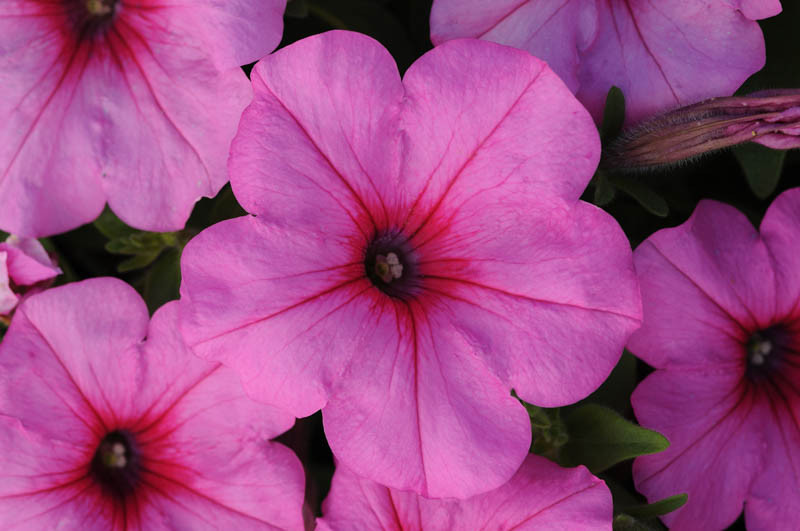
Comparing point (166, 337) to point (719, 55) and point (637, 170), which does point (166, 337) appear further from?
point (719, 55)

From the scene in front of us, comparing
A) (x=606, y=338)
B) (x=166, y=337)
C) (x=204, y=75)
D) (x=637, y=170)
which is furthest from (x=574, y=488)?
(x=204, y=75)

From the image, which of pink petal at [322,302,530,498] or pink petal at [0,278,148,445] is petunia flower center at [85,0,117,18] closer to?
pink petal at [0,278,148,445]

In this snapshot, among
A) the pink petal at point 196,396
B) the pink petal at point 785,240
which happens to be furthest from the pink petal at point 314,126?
the pink petal at point 785,240

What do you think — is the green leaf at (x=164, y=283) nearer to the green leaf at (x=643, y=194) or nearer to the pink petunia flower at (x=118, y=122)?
the pink petunia flower at (x=118, y=122)

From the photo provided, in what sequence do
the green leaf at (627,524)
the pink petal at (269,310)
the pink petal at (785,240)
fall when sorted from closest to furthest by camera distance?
the pink petal at (269,310)
the green leaf at (627,524)
the pink petal at (785,240)

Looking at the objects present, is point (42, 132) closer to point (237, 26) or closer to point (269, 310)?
point (237, 26)

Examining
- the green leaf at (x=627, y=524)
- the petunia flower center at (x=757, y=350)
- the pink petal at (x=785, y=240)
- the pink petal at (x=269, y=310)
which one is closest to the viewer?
the pink petal at (x=269, y=310)
